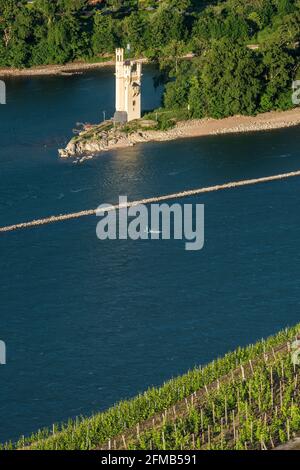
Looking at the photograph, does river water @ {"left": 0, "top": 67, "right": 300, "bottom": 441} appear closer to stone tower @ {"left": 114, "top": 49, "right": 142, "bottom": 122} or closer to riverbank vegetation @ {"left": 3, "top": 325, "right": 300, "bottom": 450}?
riverbank vegetation @ {"left": 3, "top": 325, "right": 300, "bottom": 450}

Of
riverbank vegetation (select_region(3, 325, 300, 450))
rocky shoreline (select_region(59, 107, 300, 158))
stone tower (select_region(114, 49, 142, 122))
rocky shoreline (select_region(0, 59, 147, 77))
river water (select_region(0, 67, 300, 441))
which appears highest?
rocky shoreline (select_region(0, 59, 147, 77))

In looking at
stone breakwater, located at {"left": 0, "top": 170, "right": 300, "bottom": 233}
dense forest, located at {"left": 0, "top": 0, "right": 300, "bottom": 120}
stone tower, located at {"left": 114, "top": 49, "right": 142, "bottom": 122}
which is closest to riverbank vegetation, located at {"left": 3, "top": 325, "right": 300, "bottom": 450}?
stone breakwater, located at {"left": 0, "top": 170, "right": 300, "bottom": 233}

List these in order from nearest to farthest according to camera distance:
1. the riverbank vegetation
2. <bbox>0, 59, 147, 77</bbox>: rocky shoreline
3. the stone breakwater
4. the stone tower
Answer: the riverbank vegetation
the stone breakwater
the stone tower
<bbox>0, 59, 147, 77</bbox>: rocky shoreline

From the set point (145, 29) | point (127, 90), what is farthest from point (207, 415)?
point (145, 29)

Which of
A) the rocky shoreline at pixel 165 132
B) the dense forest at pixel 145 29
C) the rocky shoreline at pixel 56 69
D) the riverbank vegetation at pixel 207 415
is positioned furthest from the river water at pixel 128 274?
the rocky shoreline at pixel 56 69

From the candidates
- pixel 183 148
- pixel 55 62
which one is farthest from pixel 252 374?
pixel 55 62

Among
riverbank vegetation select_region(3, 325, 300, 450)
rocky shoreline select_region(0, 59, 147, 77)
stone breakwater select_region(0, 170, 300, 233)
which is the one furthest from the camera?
rocky shoreline select_region(0, 59, 147, 77)

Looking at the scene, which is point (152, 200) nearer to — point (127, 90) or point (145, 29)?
point (127, 90)

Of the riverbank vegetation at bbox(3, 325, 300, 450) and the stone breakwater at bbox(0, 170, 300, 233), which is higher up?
the stone breakwater at bbox(0, 170, 300, 233)

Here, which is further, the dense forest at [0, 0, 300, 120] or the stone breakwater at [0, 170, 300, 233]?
the dense forest at [0, 0, 300, 120]
